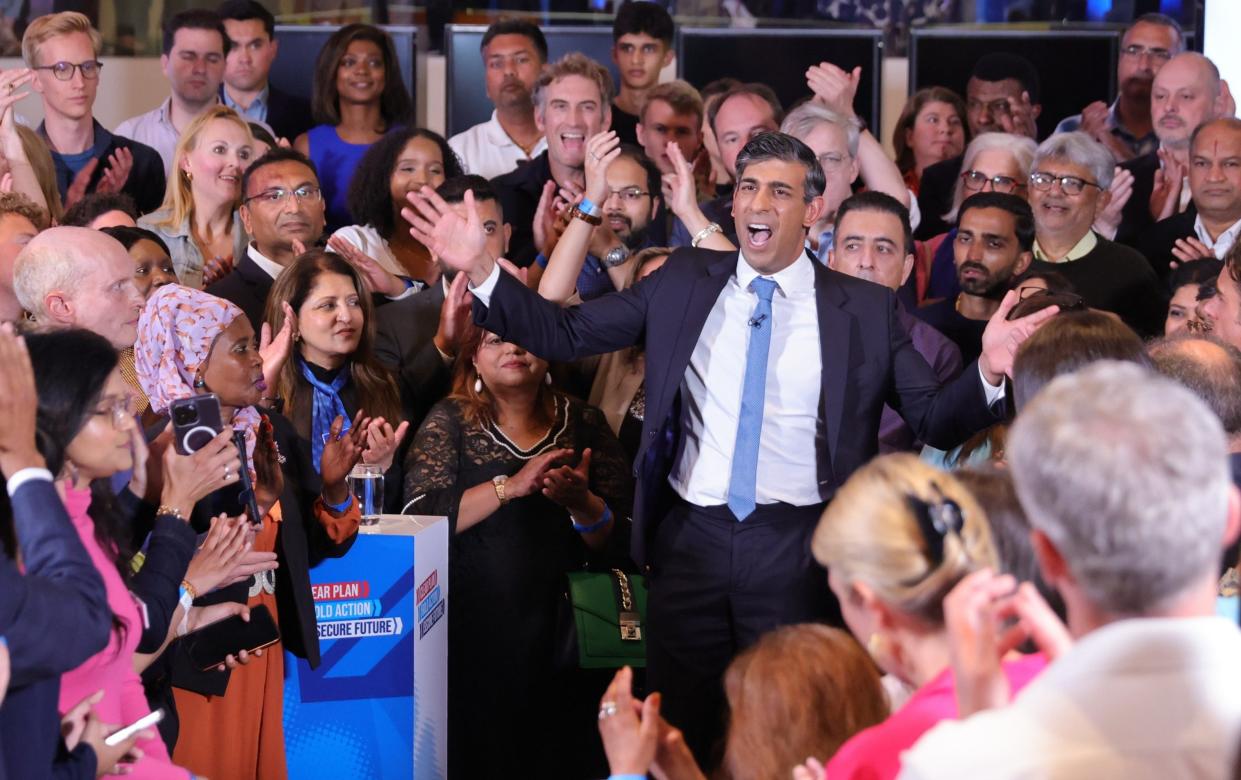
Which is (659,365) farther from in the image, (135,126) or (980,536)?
(135,126)

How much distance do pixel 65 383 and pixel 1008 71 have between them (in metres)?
5.32

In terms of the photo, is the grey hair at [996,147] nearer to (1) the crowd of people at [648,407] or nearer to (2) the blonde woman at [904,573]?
(1) the crowd of people at [648,407]

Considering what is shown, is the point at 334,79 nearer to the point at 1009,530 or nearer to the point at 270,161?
the point at 270,161

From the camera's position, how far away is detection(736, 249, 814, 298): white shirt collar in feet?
12.7

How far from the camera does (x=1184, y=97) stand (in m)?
5.91

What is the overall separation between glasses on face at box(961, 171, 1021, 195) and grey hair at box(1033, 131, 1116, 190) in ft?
0.70

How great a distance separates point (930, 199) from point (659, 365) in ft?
9.44

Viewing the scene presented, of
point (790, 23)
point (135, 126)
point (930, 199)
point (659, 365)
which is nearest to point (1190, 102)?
point (930, 199)

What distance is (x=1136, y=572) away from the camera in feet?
5.13

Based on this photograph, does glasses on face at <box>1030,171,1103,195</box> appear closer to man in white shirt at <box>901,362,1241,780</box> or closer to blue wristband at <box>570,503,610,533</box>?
blue wristband at <box>570,503,610,533</box>

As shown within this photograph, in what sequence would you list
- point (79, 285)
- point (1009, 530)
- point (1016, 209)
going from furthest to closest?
point (1016, 209), point (79, 285), point (1009, 530)

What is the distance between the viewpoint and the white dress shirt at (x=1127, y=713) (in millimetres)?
1499

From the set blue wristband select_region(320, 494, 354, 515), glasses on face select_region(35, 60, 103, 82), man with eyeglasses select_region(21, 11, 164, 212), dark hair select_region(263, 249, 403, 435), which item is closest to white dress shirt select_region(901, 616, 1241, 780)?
blue wristband select_region(320, 494, 354, 515)

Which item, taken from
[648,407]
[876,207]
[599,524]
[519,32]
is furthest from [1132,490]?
[519,32]
